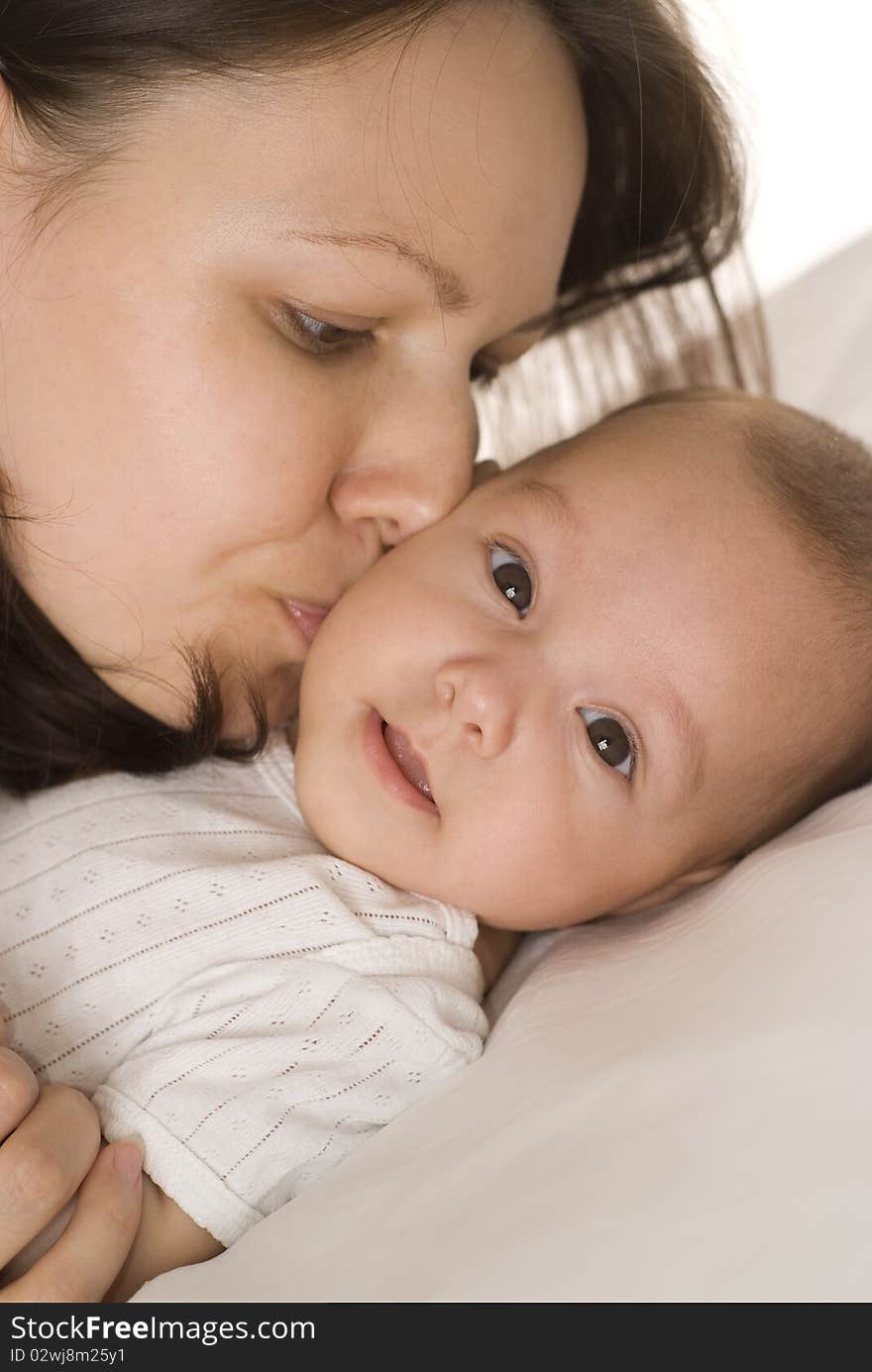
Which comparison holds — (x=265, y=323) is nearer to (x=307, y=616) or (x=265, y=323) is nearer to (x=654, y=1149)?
(x=307, y=616)

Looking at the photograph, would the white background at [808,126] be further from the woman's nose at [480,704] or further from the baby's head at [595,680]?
the woman's nose at [480,704]

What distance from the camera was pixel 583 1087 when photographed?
88 cm

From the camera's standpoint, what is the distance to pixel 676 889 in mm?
1333

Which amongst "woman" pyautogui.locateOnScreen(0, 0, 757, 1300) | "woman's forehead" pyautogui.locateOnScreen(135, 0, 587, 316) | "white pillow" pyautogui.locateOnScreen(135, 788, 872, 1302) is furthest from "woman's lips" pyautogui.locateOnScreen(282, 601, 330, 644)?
"white pillow" pyautogui.locateOnScreen(135, 788, 872, 1302)

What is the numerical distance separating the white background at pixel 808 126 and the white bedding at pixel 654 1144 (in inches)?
55.6

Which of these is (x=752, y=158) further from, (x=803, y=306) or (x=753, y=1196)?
(x=753, y=1196)

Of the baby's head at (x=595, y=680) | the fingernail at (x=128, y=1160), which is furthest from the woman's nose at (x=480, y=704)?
the fingernail at (x=128, y=1160)

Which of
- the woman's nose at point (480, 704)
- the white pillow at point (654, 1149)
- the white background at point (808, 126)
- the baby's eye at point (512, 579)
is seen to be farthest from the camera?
the white background at point (808, 126)

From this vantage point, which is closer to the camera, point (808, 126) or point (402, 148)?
point (402, 148)

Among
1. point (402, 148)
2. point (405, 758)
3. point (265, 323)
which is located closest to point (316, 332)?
point (265, 323)

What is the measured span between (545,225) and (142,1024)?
81 cm

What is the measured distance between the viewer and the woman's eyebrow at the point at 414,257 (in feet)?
3.49

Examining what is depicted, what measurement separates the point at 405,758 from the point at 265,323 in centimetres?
41
